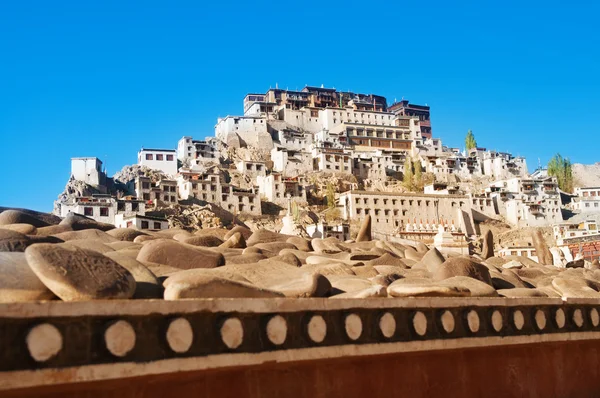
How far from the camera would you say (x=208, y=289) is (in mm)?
4074

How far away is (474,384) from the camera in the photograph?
5262 mm

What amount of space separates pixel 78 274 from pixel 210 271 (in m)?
1.53

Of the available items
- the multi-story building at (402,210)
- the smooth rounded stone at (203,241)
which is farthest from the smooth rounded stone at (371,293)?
the multi-story building at (402,210)

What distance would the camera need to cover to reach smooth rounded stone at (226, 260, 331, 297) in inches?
185

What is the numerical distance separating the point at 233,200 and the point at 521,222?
4028 cm

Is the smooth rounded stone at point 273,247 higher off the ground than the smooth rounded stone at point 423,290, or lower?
higher

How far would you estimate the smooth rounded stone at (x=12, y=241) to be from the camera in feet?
17.3

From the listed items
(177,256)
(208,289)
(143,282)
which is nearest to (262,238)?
(177,256)

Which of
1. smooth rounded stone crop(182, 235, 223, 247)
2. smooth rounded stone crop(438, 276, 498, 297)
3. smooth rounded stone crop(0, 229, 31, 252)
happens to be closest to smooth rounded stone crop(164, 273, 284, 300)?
smooth rounded stone crop(0, 229, 31, 252)

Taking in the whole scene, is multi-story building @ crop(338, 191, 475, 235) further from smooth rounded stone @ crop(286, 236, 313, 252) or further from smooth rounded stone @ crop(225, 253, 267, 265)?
smooth rounded stone @ crop(225, 253, 267, 265)

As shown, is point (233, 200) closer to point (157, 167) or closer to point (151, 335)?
point (157, 167)

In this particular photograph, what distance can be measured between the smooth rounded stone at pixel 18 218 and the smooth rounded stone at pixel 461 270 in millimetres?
5084

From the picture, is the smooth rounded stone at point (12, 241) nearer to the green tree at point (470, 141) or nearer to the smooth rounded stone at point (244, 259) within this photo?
the smooth rounded stone at point (244, 259)

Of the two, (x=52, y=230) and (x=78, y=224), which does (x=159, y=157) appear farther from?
(x=52, y=230)
